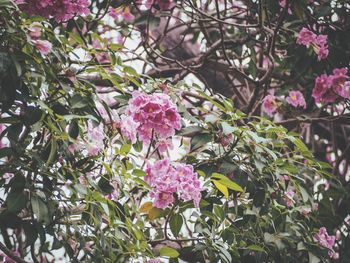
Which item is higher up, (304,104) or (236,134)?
(236,134)

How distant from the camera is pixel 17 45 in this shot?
5.45ft

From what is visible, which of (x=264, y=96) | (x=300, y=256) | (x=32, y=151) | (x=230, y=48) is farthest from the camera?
(x=230, y=48)

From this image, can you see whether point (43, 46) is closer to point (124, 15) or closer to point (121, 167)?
point (121, 167)

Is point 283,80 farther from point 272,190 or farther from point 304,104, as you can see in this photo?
point 272,190

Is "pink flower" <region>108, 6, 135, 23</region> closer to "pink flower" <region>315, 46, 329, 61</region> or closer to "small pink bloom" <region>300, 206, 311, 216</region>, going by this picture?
"pink flower" <region>315, 46, 329, 61</region>

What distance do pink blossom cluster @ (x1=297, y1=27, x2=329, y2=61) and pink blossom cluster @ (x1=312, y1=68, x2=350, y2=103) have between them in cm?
8

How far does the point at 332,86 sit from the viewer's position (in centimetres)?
266

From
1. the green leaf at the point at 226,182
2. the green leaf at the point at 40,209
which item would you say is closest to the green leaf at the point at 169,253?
the green leaf at the point at 226,182

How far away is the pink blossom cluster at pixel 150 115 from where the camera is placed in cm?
176

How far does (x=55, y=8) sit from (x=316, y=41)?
1168 millimetres

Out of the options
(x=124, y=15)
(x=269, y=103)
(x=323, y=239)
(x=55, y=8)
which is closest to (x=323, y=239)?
A: (x=323, y=239)

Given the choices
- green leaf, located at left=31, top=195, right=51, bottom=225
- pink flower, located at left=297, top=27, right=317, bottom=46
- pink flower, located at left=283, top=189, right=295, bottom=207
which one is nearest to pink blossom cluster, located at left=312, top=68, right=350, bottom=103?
pink flower, located at left=297, top=27, right=317, bottom=46

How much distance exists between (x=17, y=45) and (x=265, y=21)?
53.5 inches

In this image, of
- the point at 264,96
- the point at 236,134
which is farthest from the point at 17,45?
the point at 264,96
